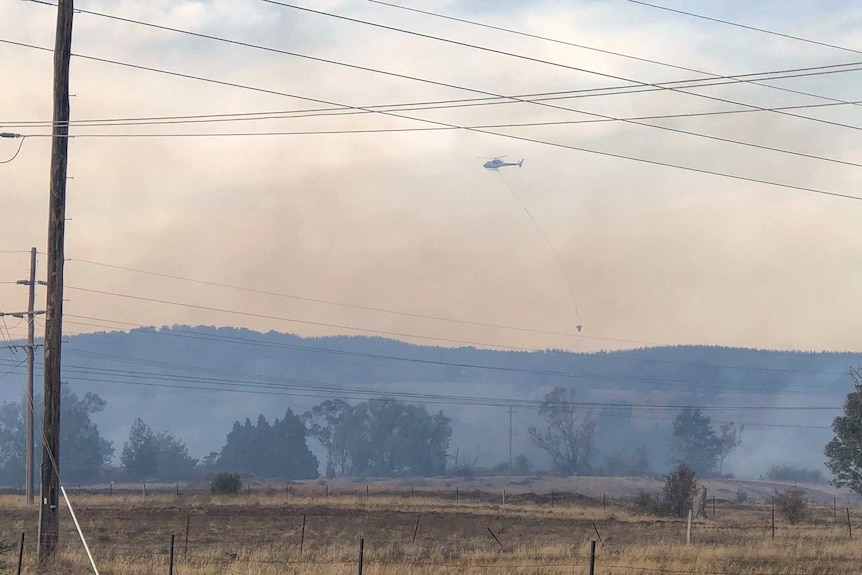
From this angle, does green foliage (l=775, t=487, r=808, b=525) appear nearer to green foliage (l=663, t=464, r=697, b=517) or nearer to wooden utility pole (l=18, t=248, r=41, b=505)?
green foliage (l=663, t=464, r=697, b=517)

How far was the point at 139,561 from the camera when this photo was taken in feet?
88.7

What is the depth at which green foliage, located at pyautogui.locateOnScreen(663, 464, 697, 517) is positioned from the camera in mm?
67812

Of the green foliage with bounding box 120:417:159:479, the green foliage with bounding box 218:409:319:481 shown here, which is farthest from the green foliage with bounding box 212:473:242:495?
the green foliage with bounding box 218:409:319:481

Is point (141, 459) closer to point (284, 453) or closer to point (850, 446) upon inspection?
point (284, 453)

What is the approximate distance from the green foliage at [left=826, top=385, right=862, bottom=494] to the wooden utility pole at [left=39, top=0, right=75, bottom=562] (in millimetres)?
56064

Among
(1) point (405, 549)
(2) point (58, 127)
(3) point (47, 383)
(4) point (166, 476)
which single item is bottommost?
(4) point (166, 476)

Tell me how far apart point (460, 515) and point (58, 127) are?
3923cm

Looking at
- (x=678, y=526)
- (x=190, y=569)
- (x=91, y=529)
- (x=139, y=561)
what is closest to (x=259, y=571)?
(x=190, y=569)

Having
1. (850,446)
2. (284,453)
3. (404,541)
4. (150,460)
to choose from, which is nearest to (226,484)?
(404,541)

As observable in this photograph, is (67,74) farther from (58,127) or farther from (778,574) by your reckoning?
(778,574)

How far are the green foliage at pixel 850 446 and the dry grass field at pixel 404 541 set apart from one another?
3443 millimetres

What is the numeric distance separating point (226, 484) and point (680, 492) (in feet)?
113

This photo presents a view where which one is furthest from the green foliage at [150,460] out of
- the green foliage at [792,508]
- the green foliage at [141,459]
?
the green foliage at [792,508]

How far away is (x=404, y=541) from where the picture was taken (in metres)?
39.5
